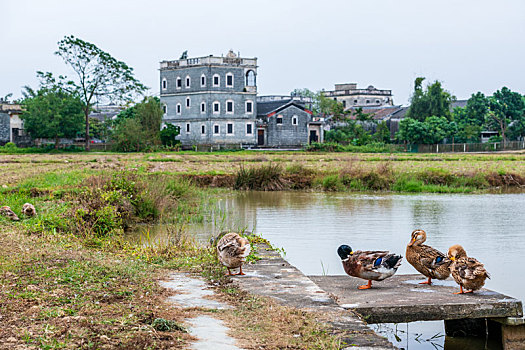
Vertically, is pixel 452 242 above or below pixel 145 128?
below

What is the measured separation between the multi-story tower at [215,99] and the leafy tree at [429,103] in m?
18.4

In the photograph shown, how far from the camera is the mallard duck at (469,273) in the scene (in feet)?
23.4

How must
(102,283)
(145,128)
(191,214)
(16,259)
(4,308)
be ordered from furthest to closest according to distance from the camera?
(145,128)
(191,214)
(16,259)
(102,283)
(4,308)

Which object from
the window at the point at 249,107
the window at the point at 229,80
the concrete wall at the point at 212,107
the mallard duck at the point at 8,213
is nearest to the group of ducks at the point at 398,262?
the mallard duck at the point at 8,213

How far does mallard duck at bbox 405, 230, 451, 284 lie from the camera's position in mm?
7781

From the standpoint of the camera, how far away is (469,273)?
23.5 feet

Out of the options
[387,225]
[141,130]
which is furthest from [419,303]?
[141,130]

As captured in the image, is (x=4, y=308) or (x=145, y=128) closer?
(x=4, y=308)

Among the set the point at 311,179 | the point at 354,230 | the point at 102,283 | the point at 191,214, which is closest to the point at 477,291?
the point at 102,283

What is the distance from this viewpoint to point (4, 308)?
5801 mm

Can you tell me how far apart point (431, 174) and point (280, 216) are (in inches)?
470

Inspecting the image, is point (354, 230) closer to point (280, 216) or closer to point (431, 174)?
point (280, 216)

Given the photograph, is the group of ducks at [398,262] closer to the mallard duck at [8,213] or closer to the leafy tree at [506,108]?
the mallard duck at [8,213]

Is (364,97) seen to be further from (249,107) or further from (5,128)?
(5,128)
